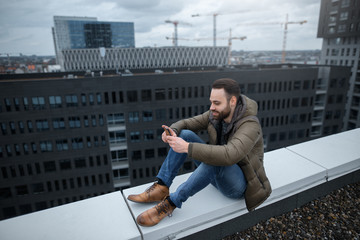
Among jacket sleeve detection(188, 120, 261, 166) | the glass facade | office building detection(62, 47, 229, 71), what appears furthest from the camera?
the glass facade

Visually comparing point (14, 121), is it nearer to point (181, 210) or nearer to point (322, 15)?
point (181, 210)

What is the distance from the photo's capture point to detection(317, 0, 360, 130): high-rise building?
46.2 m

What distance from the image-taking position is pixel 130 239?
7.90ft

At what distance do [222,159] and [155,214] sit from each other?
3.43 ft

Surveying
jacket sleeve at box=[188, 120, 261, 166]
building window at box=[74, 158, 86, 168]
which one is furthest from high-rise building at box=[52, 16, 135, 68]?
jacket sleeve at box=[188, 120, 261, 166]

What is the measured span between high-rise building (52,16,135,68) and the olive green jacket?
14409 cm

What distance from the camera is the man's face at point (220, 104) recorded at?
2.83 meters

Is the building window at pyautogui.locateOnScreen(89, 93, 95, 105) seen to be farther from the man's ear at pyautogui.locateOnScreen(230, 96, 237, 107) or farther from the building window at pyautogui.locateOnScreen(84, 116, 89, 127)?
the man's ear at pyautogui.locateOnScreen(230, 96, 237, 107)

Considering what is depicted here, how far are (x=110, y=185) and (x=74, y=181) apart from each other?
14.1 ft

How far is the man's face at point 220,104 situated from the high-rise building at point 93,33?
144 metres

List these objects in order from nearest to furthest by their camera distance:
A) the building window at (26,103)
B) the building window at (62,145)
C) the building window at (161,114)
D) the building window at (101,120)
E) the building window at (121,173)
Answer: the building window at (26,103) < the building window at (62,145) < the building window at (101,120) < the building window at (161,114) < the building window at (121,173)

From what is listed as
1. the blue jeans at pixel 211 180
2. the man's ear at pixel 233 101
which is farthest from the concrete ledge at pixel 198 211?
the man's ear at pixel 233 101

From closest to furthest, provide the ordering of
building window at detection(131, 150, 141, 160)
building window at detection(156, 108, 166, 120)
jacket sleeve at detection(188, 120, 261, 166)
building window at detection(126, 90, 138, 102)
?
1. jacket sleeve at detection(188, 120, 261, 166)
2. building window at detection(126, 90, 138, 102)
3. building window at detection(156, 108, 166, 120)
4. building window at detection(131, 150, 141, 160)

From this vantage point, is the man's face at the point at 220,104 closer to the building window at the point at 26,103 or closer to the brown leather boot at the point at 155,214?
the brown leather boot at the point at 155,214
